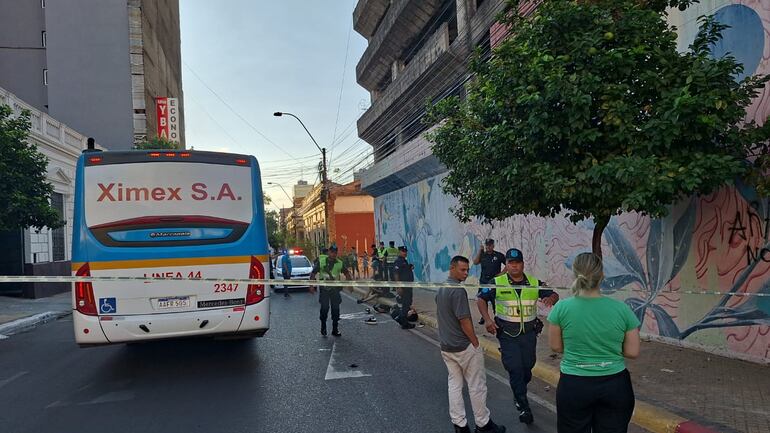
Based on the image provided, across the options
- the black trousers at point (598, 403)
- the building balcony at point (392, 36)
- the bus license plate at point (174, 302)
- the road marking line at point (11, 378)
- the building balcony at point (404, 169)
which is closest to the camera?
the black trousers at point (598, 403)

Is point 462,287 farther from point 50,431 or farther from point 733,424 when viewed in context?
point 50,431

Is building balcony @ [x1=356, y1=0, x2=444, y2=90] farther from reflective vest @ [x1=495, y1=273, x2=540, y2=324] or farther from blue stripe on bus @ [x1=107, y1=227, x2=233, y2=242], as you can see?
reflective vest @ [x1=495, y1=273, x2=540, y2=324]

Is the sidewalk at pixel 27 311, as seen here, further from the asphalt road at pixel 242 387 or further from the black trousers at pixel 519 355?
the black trousers at pixel 519 355

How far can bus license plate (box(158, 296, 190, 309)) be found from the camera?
6.89 m

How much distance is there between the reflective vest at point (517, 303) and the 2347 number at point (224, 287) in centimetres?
356

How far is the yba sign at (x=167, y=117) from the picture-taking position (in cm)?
4391

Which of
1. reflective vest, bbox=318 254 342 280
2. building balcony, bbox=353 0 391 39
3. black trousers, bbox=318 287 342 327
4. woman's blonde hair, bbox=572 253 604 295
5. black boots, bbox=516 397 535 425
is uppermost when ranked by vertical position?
building balcony, bbox=353 0 391 39

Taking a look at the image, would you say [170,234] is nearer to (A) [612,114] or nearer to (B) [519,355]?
(B) [519,355]

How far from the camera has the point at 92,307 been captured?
262 inches

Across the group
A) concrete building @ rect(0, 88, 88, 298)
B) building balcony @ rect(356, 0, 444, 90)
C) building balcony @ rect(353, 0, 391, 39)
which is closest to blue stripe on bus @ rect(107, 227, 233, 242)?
concrete building @ rect(0, 88, 88, 298)

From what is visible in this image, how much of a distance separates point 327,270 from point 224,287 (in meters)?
3.40

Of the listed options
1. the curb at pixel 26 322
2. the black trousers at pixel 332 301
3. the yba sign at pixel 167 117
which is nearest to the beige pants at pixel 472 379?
the black trousers at pixel 332 301

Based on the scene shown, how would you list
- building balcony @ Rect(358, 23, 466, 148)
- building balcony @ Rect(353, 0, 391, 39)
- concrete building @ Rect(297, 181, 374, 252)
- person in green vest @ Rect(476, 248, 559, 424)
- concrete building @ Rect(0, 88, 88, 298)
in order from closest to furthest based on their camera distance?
person in green vest @ Rect(476, 248, 559, 424) → building balcony @ Rect(358, 23, 466, 148) → concrete building @ Rect(0, 88, 88, 298) → building balcony @ Rect(353, 0, 391, 39) → concrete building @ Rect(297, 181, 374, 252)

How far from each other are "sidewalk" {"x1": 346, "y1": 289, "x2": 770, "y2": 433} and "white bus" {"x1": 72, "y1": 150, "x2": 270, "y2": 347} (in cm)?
406
